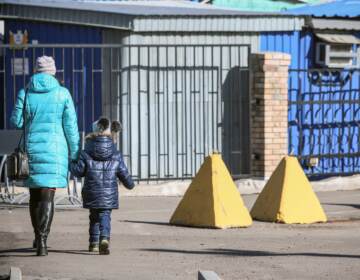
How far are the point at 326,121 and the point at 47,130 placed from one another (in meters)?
8.72

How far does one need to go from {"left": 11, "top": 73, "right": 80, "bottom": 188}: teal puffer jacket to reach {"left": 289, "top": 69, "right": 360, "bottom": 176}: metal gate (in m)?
7.60

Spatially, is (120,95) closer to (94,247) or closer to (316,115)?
(316,115)

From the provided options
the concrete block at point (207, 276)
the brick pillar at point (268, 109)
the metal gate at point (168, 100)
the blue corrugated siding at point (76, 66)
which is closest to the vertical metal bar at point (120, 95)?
the metal gate at point (168, 100)

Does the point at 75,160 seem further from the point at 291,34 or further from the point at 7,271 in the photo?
the point at 291,34

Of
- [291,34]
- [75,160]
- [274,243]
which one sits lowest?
[274,243]

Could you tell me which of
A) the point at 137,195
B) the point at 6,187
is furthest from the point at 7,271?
the point at 137,195

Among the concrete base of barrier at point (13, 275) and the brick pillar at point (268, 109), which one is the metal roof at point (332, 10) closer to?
the brick pillar at point (268, 109)

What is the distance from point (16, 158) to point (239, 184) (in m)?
6.70

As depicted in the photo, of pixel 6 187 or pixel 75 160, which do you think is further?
pixel 6 187

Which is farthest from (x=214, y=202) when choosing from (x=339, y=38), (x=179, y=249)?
(x=339, y=38)

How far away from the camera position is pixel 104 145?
10.6 m

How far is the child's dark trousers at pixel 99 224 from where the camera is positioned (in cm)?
1048

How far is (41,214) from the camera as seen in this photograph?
1051 cm

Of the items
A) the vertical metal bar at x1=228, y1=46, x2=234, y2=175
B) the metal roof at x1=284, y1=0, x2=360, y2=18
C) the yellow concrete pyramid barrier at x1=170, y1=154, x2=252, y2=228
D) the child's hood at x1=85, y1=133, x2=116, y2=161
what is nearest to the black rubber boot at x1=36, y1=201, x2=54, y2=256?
the child's hood at x1=85, y1=133, x2=116, y2=161
